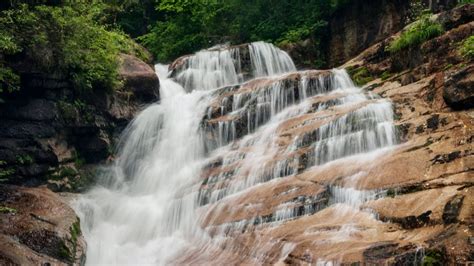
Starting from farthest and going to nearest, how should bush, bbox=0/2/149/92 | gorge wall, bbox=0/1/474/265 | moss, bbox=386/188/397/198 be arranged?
bush, bbox=0/2/149/92 < moss, bbox=386/188/397/198 < gorge wall, bbox=0/1/474/265

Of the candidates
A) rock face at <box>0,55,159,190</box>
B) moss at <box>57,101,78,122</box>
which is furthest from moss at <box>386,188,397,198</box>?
moss at <box>57,101,78,122</box>

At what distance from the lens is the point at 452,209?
7.66 meters

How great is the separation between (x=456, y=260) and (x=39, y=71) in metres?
11.4

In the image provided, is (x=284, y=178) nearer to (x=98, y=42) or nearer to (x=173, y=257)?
(x=173, y=257)

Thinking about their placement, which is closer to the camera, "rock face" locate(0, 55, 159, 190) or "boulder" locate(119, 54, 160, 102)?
"rock face" locate(0, 55, 159, 190)

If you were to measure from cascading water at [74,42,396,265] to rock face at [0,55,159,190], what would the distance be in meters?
0.77

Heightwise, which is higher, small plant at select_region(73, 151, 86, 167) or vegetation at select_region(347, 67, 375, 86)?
vegetation at select_region(347, 67, 375, 86)

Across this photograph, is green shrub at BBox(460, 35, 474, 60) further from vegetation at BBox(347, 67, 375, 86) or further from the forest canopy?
the forest canopy

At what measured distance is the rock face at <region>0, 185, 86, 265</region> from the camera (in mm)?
9684

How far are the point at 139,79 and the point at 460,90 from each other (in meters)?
11.1

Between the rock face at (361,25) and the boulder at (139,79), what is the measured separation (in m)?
8.61

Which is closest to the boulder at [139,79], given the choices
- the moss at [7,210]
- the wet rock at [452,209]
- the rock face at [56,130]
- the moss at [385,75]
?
the rock face at [56,130]

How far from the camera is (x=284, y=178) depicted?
1140 centimetres

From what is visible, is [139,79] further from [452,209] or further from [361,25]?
[452,209]
